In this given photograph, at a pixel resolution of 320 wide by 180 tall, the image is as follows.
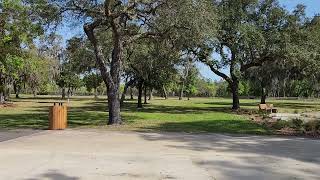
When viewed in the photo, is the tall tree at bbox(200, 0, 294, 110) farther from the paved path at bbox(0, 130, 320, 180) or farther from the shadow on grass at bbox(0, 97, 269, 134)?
the paved path at bbox(0, 130, 320, 180)

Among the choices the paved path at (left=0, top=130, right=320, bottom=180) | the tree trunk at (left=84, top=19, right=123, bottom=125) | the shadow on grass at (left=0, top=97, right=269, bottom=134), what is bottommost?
the paved path at (left=0, top=130, right=320, bottom=180)

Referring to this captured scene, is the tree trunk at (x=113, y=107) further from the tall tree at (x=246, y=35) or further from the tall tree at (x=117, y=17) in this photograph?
the tall tree at (x=246, y=35)

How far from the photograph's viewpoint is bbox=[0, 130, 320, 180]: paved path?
9.83 metres

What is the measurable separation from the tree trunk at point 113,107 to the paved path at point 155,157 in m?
5.55

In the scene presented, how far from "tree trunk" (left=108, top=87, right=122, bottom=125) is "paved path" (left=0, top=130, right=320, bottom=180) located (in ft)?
18.2

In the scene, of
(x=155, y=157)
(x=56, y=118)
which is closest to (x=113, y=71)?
(x=56, y=118)

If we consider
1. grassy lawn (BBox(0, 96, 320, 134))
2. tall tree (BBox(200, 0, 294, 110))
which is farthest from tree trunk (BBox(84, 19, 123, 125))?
tall tree (BBox(200, 0, 294, 110))

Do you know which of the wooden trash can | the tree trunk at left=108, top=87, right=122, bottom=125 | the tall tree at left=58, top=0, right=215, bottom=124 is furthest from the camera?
the tree trunk at left=108, top=87, right=122, bottom=125

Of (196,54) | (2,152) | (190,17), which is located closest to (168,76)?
(196,54)

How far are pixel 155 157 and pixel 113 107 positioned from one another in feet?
36.0

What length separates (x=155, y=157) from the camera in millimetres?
11836

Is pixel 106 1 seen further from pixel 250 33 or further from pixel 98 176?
pixel 250 33

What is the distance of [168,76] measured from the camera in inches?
1714

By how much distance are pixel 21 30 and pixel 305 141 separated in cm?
1771
